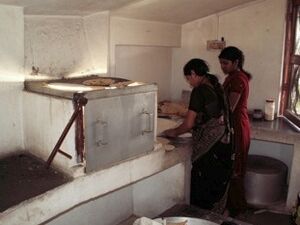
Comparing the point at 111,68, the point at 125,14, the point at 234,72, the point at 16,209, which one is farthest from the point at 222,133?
the point at 16,209

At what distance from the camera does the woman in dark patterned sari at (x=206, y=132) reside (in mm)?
1968

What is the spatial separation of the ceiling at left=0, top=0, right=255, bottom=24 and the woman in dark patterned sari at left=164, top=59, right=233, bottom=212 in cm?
51

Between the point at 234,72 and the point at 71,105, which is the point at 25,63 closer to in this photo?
the point at 71,105

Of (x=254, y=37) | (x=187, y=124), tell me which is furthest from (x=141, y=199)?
(x=254, y=37)

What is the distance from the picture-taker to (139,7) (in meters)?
2.15

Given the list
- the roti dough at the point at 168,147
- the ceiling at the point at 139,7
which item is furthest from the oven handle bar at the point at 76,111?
the roti dough at the point at 168,147

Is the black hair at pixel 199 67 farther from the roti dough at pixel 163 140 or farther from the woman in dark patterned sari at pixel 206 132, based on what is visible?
the roti dough at pixel 163 140

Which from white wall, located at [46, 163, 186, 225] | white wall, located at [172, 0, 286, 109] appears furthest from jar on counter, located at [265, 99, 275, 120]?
white wall, located at [46, 163, 186, 225]

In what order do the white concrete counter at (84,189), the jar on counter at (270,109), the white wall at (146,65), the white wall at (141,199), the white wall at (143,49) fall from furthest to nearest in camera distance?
the jar on counter at (270,109), the white wall at (146,65), the white wall at (143,49), the white wall at (141,199), the white concrete counter at (84,189)

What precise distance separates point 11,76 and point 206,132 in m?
1.12

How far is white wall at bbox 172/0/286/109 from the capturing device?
2883mm

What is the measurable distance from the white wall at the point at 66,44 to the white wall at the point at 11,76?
0.21 ft

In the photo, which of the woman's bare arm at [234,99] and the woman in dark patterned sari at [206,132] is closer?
the woman in dark patterned sari at [206,132]

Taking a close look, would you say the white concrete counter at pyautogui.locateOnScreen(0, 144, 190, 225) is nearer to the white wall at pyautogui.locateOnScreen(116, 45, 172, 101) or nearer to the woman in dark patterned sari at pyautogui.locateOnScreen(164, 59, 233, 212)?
the woman in dark patterned sari at pyautogui.locateOnScreen(164, 59, 233, 212)
